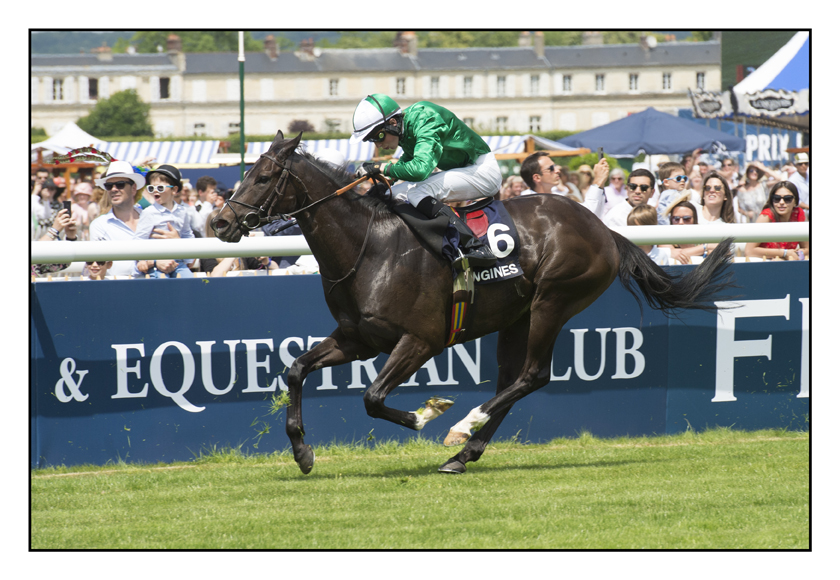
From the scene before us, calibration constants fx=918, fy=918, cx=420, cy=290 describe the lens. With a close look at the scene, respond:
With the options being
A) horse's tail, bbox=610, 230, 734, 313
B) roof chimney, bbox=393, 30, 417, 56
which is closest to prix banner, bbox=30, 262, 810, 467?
horse's tail, bbox=610, 230, 734, 313

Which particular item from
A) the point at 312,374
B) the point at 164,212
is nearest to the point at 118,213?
the point at 164,212

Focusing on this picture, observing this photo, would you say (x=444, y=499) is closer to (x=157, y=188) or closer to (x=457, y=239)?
(x=457, y=239)

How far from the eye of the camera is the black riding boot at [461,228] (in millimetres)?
5445

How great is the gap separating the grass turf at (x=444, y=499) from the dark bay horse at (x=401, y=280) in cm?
40

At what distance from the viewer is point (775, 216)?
7914mm

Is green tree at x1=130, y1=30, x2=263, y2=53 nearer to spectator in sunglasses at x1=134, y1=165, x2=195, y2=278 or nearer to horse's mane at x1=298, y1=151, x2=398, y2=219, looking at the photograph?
spectator in sunglasses at x1=134, y1=165, x2=195, y2=278

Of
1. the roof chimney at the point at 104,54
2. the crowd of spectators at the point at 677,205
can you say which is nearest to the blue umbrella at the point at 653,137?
the crowd of spectators at the point at 677,205

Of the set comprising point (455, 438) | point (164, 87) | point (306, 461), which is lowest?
point (306, 461)

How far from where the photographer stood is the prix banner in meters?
6.09

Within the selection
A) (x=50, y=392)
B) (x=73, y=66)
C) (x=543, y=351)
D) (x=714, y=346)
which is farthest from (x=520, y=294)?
(x=73, y=66)

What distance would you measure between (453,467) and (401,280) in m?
1.23

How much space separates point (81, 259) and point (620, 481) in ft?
12.0

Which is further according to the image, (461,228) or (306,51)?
(306,51)

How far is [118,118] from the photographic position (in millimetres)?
75000
